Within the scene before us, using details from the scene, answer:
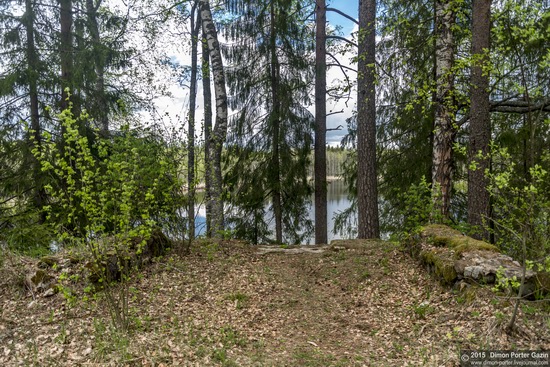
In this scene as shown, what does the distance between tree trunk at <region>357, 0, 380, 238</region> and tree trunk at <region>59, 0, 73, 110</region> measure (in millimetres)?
6294

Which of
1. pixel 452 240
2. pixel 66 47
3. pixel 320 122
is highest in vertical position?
pixel 66 47

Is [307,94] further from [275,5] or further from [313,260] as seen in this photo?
[313,260]

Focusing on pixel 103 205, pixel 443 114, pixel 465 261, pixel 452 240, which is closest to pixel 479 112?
pixel 443 114

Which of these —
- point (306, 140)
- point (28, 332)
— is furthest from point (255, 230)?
point (28, 332)

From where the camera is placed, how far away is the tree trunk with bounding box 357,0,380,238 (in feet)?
25.5

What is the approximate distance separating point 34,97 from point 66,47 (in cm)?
135

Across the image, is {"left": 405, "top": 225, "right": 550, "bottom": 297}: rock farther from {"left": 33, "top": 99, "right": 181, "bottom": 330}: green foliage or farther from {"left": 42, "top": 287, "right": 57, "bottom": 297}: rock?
{"left": 42, "top": 287, "right": 57, "bottom": 297}: rock

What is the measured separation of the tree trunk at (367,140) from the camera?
25.5 feet

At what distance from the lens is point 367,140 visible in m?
7.96

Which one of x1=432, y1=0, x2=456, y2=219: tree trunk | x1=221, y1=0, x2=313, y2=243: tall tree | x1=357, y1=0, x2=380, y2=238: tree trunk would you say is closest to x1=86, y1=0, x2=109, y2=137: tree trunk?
x1=221, y1=0, x2=313, y2=243: tall tree

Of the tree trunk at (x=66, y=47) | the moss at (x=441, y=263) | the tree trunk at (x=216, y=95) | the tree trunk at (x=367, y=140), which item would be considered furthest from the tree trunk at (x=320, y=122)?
the tree trunk at (x=66, y=47)

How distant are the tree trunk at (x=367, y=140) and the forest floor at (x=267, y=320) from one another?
2.32 meters

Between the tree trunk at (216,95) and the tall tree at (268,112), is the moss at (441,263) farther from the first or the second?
the tall tree at (268,112)

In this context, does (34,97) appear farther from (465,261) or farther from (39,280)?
(465,261)
